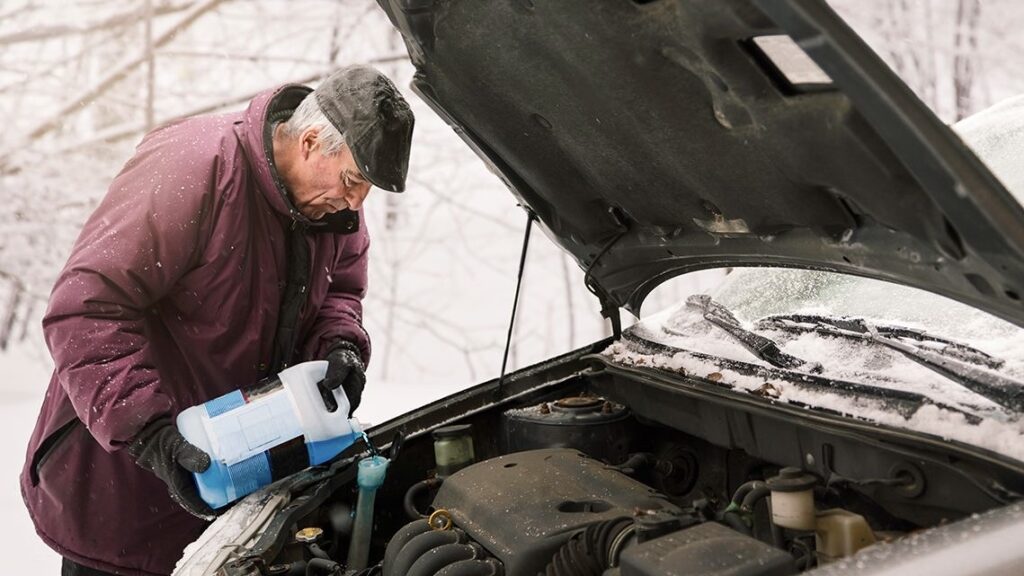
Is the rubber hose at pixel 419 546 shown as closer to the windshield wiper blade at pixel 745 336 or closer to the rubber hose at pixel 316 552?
the rubber hose at pixel 316 552

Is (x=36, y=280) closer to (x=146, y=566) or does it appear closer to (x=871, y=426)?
(x=146, y=566)

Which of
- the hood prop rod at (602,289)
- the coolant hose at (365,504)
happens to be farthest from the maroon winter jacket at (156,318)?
the hood prop rod at (602,289)

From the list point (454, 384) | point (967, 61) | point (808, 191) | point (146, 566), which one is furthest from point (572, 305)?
point (808, 191)

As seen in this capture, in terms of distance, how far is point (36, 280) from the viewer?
22.7 ft

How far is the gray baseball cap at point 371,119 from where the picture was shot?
204cm

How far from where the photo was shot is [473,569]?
4.76 feet

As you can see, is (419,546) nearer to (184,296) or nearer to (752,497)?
(752,497)

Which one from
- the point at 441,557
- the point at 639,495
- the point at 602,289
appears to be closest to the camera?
the point at 441,557

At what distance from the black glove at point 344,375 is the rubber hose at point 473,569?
0.79 meters

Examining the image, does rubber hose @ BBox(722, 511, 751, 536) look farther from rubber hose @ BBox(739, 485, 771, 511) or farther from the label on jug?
the label on jug

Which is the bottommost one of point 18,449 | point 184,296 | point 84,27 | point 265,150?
point 18,449

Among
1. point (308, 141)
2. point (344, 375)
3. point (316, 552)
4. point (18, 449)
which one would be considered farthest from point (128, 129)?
point (316, 552)

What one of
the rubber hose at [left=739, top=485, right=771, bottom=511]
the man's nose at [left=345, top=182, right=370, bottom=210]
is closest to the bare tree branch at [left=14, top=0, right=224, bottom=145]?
the man's nose at [left=345, top=182, right=370, bottom=210]

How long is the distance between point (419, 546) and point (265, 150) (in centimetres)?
115
